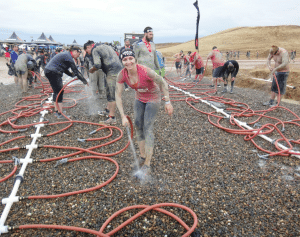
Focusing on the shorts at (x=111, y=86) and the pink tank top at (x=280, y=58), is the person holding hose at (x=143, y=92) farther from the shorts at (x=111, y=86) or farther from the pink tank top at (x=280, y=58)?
the pink tank top at (x=280, y=58)

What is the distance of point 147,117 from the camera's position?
275 centimetres

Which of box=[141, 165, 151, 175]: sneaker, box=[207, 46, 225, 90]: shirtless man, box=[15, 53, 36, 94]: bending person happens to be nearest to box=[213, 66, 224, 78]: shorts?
box=[207, 46, 225, 90]: shirtless man

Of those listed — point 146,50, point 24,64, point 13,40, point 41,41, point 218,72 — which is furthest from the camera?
point 41,41

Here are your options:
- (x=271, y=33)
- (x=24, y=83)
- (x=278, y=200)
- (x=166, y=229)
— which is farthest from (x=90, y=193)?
(x=271, y=33)

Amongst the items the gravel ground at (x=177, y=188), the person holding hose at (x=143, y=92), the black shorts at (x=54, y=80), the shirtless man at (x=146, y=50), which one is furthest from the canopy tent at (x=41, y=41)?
the person holding hose at (x=143, y=92)

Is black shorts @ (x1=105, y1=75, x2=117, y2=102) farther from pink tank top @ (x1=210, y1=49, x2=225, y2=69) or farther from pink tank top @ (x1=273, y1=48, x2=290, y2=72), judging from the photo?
pink tank top @ (x1=210, y1=49, x2=225, y2=69)

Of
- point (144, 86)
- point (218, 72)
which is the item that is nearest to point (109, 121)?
point (144, 86)

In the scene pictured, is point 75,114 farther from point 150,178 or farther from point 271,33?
point 271,33

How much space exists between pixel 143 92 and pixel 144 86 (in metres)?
0.12

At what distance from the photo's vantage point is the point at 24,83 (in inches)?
320

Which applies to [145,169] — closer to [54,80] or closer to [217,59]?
[54,80]

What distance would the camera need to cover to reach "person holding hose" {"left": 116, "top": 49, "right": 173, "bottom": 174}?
8.34ft

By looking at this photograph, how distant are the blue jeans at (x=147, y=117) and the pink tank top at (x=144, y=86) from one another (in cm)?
8

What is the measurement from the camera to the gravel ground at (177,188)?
2193 mm
